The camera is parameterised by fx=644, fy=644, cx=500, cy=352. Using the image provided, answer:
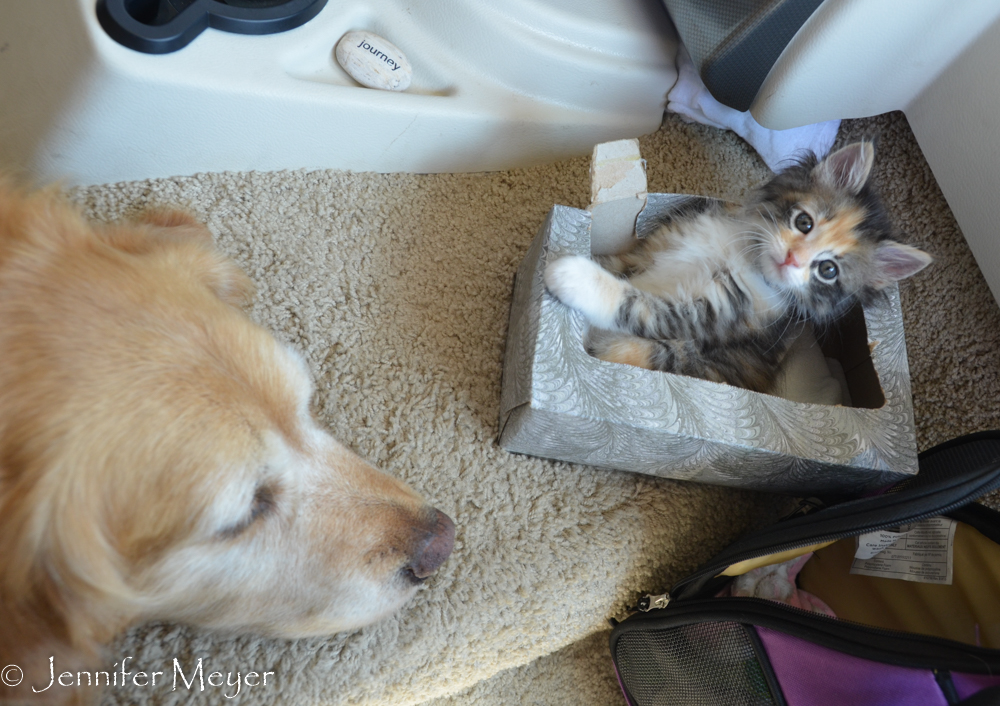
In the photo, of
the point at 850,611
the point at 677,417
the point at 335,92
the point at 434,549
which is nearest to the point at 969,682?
the point at 850,611

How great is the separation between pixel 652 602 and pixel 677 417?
393 mm

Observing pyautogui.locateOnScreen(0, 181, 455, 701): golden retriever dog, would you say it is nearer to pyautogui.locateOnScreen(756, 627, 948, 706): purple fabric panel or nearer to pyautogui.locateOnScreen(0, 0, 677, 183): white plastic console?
pyautogui.locateOnScreen(0, 0, 677, 183): white plastic console

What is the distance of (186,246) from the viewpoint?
2.88ft

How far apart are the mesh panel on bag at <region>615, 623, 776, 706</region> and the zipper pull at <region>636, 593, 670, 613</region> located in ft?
0.15

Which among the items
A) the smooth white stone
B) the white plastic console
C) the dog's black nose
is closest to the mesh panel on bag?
the dog's black nose

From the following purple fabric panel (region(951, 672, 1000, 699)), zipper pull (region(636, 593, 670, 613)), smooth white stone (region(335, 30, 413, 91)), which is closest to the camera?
purple fabric panel (region(951, 672, 1000, 699))

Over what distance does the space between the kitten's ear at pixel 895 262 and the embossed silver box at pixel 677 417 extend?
0.06m

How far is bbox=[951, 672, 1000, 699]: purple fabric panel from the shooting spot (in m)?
0.75

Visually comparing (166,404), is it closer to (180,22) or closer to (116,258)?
(116,258)

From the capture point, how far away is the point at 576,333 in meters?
1.00

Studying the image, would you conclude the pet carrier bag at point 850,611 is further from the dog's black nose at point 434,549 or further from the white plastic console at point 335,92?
the white plastic console at point 335,92

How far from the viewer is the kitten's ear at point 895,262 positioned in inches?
44.2
